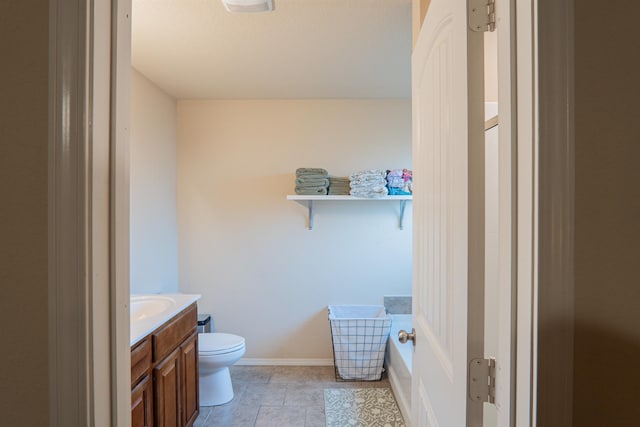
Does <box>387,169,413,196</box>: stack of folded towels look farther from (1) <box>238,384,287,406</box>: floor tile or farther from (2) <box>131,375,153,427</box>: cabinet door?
(2) <box>131,375,153,427</box>: cabinet door

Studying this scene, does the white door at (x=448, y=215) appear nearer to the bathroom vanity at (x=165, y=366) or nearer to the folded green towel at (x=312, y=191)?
the bathroom vanity at (x=165, y=366)

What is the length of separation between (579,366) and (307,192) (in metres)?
2.52

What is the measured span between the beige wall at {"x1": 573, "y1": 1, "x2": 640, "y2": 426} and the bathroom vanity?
5.18ft

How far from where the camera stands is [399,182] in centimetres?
295

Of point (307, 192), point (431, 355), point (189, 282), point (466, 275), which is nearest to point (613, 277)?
point (466, 275)

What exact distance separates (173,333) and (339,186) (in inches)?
68.6

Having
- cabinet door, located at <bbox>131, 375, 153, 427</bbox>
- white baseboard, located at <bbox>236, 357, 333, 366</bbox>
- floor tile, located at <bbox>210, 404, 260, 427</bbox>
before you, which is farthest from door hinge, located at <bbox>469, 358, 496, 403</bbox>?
white baseboard, located at <bbox>236, 357, 333, 366</bbox>

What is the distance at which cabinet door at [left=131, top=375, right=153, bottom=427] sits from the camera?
152cm

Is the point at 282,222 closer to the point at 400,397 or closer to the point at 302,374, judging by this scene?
the point at 302,374

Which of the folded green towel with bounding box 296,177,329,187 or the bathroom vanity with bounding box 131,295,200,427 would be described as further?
the folded green towel with bounding box 296,177,329,187

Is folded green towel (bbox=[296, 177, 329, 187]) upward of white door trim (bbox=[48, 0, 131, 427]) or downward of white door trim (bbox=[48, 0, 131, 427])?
upward

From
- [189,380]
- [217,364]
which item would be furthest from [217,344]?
[189,380]

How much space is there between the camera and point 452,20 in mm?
868

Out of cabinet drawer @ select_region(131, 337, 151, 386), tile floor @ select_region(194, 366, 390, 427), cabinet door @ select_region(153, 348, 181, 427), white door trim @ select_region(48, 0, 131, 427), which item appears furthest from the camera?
tile floor @ select_region(194, 366, 390, 427)
